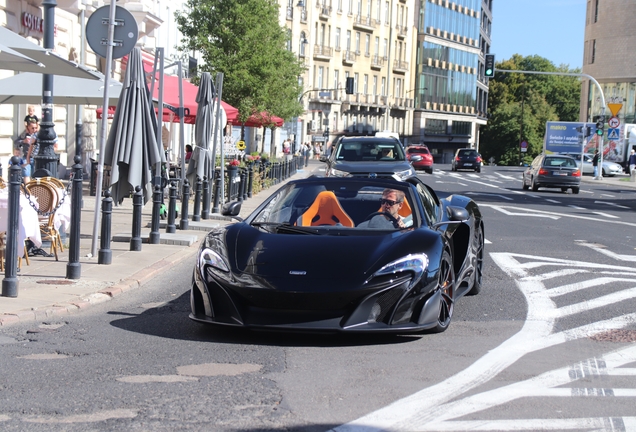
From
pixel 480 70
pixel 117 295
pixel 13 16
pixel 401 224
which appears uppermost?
pixel 480 70

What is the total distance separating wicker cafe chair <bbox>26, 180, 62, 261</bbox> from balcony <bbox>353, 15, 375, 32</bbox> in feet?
299

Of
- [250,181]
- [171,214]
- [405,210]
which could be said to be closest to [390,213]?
[405,210]

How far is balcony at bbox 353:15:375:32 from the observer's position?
101m

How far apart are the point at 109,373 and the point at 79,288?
11.7 ft

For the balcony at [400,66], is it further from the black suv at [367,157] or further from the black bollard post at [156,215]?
the black bollard post at [156,215]

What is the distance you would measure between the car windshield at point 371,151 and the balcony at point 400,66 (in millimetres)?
85754

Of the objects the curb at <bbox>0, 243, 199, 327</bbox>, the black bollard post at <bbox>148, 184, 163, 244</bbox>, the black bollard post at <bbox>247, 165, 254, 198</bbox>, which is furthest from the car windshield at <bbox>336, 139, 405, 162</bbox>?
the curb at <bbox>0, 243, 199, 327</bbox>

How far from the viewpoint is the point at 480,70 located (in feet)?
429

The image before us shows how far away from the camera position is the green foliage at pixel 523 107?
11912 cm

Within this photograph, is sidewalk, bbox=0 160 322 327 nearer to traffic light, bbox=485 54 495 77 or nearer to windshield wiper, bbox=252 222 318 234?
windshield wiper, bbox=252 222 318 234

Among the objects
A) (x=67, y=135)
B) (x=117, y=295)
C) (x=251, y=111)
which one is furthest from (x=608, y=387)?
(x=251, y=111)

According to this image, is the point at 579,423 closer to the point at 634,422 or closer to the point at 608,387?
the point at 634,422

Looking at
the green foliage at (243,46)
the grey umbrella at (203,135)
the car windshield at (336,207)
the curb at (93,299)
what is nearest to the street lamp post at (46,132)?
the curb at (93,299)

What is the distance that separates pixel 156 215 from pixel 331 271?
7000 millimetres
